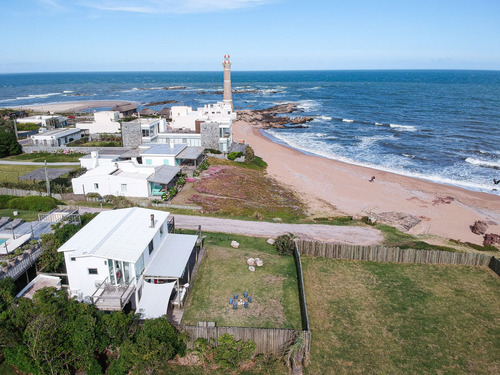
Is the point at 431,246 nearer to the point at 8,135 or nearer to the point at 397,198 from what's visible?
the point at 397,198

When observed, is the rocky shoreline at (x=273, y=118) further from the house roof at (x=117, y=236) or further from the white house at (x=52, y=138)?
the house roof at (x=117, y=236)

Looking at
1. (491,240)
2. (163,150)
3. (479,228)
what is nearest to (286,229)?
(491,240)

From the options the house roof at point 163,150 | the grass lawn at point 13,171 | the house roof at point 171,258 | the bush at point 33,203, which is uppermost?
the house roof at point 163,150

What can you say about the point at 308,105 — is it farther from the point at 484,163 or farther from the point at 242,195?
the point at 242,195

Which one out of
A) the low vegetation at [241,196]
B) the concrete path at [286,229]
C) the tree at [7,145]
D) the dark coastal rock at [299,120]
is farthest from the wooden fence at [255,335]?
the dark coastal rock at [299,120]

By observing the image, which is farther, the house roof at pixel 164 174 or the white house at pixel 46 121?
the white house at pixel 46 121
